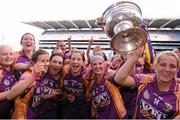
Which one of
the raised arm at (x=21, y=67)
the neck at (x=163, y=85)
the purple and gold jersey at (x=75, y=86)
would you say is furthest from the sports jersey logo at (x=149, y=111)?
the raised arm at (x=21, y=67)

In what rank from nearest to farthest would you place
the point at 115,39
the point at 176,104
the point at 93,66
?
the point at 176,104, the point at 115,39, the point at 93,66

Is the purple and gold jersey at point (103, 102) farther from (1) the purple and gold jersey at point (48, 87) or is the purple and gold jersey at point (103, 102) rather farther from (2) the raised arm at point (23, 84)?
(2) the raised arm at point (23, 84)

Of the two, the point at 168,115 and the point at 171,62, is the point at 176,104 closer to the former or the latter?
the point at 168,115

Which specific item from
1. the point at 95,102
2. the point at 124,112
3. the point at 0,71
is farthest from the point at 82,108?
the point at 0,71

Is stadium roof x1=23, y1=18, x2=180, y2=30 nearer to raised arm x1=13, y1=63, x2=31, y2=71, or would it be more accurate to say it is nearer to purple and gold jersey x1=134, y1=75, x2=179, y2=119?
raised arm x1=13, y1=63, x2=31, y2=71

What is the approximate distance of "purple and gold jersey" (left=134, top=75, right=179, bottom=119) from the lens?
8.27 ft

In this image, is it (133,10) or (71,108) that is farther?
(71,108)

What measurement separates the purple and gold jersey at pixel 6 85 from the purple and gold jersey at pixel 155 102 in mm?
1534

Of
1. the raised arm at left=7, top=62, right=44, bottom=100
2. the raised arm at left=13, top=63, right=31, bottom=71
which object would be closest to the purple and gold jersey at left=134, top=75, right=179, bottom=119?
the raised arm at left=7, top=62, right=44, bottom=100

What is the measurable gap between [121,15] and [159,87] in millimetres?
926

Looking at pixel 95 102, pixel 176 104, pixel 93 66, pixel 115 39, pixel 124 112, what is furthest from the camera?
pixel 93 66

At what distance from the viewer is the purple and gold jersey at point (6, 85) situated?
3377 millimetres

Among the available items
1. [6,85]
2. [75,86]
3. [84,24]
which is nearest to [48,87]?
[75,86]

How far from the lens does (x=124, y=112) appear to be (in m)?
3.13
